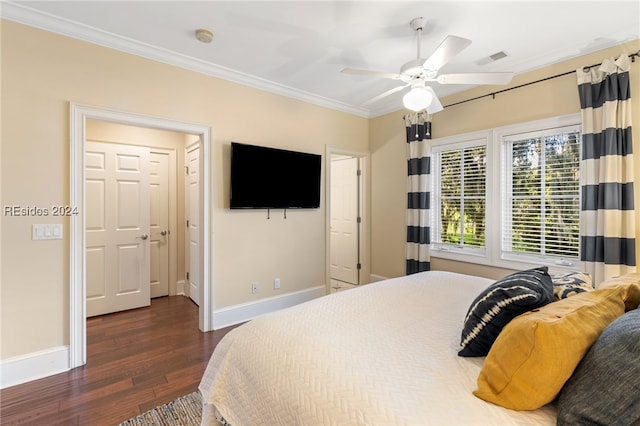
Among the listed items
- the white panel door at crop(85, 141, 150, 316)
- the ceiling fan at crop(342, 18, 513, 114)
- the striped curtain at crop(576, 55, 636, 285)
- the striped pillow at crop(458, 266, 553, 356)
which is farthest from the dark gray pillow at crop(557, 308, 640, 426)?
the white panel door at crop(85, 141, 150, 316)

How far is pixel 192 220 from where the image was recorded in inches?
161

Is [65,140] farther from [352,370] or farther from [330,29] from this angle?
[352,370]

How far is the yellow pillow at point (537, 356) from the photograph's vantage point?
871 mm

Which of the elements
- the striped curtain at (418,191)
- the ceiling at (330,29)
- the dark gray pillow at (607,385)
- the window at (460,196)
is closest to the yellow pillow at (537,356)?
the dark gray pillow at (607,385)

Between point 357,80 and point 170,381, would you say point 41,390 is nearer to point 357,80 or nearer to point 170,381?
point 170,381

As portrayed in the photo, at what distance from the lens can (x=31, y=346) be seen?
7.36ft

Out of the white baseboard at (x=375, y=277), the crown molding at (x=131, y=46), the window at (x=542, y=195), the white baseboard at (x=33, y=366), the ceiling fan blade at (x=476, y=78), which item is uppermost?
the crown molding at (x=131, y=46)

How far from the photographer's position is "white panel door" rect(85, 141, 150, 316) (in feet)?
11.4

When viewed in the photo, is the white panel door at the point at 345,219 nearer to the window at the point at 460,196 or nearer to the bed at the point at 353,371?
the window at the point at 460,196

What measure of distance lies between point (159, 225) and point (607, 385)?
4.56 meters

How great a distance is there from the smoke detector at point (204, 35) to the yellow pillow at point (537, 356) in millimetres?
2820

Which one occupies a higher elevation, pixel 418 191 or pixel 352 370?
pixel 418 191

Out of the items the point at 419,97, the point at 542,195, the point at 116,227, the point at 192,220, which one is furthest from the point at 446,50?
the point at 116,227

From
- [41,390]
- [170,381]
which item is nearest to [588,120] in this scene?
[170,381]
